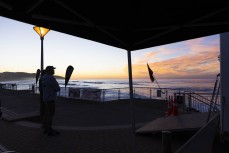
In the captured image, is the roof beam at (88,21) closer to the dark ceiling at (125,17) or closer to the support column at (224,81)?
the dark ceiling at (125,17)

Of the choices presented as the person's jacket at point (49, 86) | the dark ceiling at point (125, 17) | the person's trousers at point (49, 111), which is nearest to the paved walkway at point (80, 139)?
the person's trousers at point (49, 111)

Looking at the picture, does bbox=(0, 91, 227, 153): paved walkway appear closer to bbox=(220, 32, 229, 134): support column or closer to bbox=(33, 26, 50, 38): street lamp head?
bbox=(220, 32, 229, 134): support column

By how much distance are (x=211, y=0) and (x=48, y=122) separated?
6.08 metres

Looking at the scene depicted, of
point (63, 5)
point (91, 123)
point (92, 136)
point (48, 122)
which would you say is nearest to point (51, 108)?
point (48, 122)

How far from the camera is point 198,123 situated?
667 cm

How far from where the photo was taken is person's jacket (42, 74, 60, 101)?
24.1 ft

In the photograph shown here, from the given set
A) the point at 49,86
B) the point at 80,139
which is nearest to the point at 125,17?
the point at 49,86

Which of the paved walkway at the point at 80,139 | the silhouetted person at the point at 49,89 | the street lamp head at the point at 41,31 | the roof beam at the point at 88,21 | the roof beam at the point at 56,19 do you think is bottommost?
the paved walkway at the point at 80,139

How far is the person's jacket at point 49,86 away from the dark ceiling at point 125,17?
6.86ft

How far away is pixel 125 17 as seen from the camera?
5.32 metres

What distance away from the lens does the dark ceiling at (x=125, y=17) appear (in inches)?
159

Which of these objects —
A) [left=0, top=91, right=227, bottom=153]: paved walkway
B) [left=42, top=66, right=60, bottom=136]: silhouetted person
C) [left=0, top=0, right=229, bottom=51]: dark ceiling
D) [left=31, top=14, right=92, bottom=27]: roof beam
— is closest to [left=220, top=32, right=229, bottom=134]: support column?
[left=0, top=0, right=229, bottom=51]: dark ceiling

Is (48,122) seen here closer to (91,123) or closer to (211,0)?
(91,123)

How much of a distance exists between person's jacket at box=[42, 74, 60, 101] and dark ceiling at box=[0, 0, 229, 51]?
209cm
